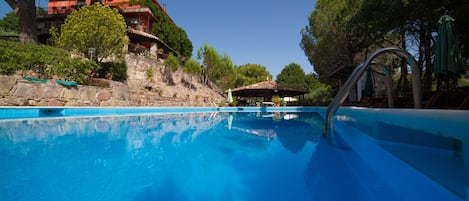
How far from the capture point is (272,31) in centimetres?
1812

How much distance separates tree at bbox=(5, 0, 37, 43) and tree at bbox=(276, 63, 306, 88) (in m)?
37.2

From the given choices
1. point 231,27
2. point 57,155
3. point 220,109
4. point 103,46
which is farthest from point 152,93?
point 57,155

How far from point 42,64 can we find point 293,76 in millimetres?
39053

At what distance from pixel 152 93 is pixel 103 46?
14.7 ft

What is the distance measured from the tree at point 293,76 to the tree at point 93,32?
3416cm

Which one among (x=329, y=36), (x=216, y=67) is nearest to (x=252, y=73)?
(x=216, y=67)

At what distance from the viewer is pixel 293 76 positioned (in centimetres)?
4178

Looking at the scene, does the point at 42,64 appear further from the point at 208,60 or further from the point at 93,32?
the point at 208,60

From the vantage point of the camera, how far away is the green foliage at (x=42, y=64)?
8133 millimetres

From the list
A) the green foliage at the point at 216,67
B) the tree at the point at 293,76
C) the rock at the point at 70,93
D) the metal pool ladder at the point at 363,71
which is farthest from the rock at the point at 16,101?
the tree at the point at 293,76

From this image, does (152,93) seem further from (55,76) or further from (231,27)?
(231,27)

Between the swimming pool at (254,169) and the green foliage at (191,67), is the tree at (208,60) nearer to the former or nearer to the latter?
the green foliage at (191,67)

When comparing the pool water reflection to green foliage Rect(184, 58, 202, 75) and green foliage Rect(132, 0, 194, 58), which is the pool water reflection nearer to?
green foliage Rect(184, 58, 202, 75)

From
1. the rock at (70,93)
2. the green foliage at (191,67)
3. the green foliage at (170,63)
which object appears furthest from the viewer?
the green foliage at (191,67)
